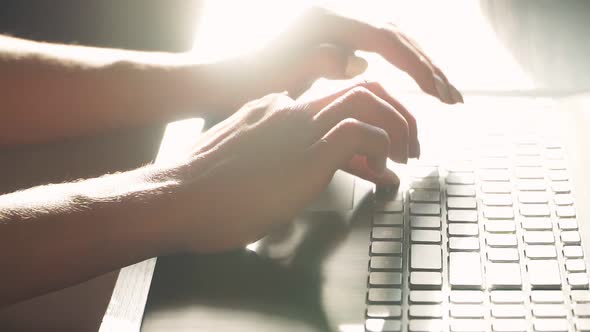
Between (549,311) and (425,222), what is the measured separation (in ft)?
0.47

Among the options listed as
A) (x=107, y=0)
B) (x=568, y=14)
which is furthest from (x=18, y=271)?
(x=107, y=0)

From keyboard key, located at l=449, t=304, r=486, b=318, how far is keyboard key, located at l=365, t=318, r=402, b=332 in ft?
0.15

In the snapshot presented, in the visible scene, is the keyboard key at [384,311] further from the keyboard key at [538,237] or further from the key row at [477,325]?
the keyboard key at [538,237]

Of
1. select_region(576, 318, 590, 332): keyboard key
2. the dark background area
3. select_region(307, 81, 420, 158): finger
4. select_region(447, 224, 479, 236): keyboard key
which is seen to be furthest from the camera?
the dark background area

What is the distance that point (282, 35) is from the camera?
91 centimetres

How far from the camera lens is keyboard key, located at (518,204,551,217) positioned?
660 millimetres

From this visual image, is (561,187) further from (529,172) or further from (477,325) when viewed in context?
(477,325)

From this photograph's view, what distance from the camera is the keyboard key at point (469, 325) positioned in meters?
0.56

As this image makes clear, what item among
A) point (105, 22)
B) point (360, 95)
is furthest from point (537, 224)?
point (105, 22)

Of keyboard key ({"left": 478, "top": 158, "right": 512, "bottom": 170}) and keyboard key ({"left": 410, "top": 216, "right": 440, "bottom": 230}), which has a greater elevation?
keyboard key ({"left": 478, "top": 158, "right": 512, "bottom": 170})

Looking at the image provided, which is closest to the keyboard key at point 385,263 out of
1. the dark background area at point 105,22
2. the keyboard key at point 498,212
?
the keyboard key at point 498,212

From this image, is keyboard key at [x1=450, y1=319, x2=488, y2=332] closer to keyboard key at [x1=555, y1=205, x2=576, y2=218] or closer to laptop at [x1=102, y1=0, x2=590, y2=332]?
laptop at [x1=102, y1=0, x2=590, y2=332]

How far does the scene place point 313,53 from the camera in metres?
0.89

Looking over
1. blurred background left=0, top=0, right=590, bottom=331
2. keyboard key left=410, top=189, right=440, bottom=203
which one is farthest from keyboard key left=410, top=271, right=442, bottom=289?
blurred background left=0, top=0, right=590, bottom=331
